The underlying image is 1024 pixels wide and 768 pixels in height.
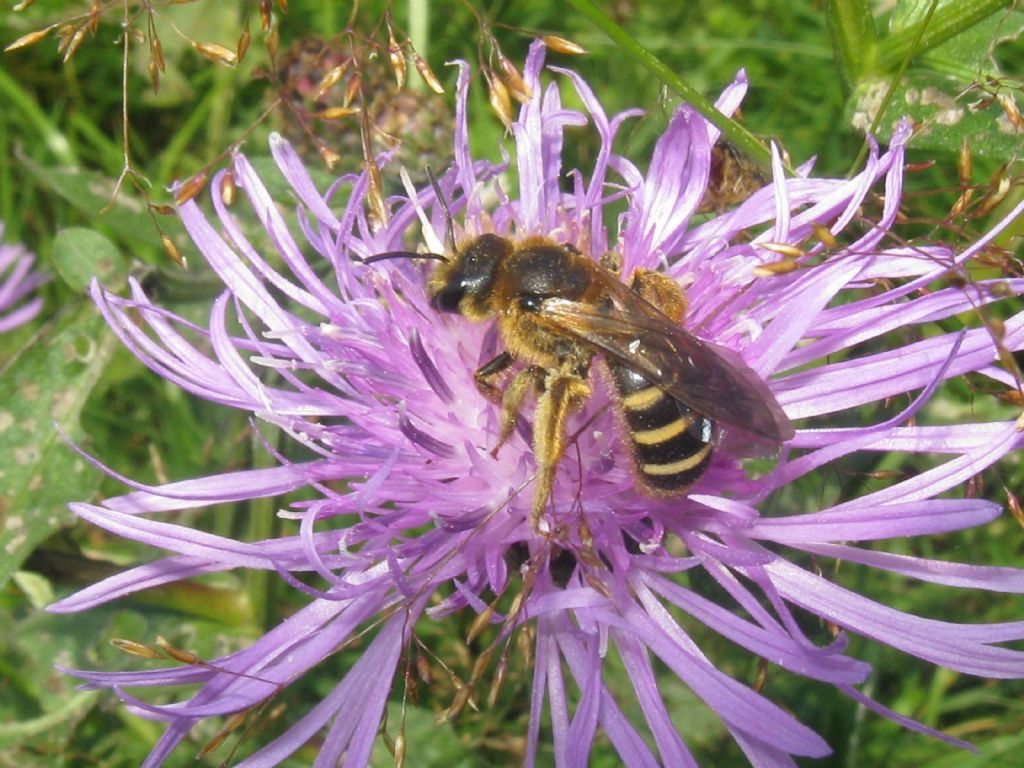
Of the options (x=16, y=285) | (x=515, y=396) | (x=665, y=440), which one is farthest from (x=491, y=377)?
(x=16, y=285)

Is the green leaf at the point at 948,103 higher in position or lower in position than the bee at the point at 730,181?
higher

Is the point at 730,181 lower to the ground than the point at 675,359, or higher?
higher

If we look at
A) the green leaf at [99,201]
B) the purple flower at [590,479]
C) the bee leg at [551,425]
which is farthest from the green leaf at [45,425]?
the bee leg at [551,425]

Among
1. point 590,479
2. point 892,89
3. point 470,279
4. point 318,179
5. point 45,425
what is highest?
point 318,179

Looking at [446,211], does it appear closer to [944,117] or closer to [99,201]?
[944,117]

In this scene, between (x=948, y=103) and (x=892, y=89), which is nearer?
(x=892, y=89)

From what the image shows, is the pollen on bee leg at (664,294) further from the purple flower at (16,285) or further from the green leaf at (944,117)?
the purple flower at (16,285)
